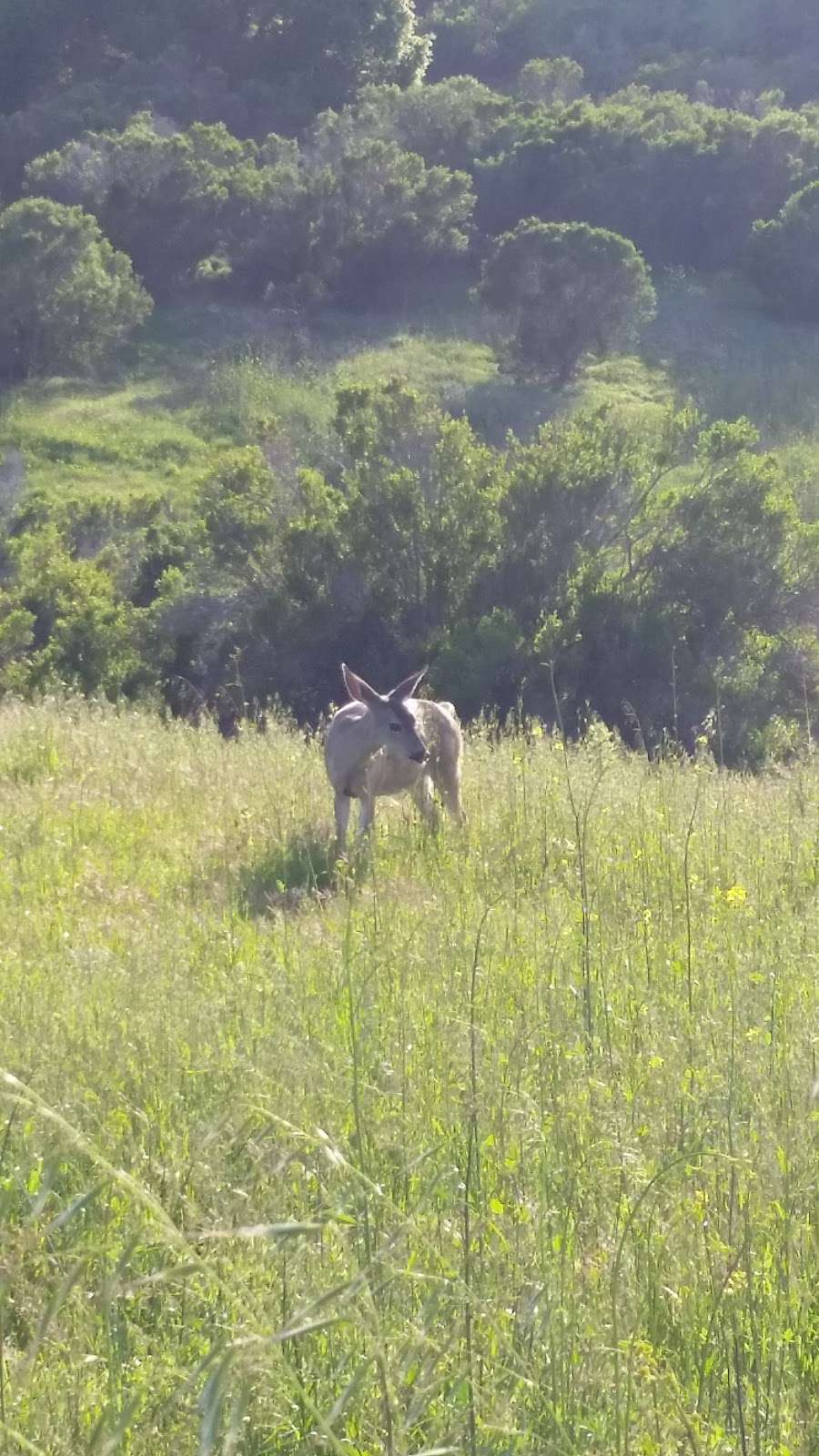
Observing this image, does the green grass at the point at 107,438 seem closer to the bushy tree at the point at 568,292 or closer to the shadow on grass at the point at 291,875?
the bushy tree at the point at 568,292

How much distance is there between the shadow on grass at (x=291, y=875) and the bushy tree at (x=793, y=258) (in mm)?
34480

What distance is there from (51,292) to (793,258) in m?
17.9

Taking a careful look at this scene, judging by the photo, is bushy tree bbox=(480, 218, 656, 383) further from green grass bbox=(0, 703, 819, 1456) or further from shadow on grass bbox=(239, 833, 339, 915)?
green grass bbox=(0, 703, 819, 1456)

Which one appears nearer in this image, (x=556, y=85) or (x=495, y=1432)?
(x=495, y=1432)

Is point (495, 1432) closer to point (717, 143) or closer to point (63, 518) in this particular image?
point (63, 518)

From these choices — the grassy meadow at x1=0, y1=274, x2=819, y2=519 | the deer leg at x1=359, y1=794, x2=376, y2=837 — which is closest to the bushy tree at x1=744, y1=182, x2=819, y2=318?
the grassy meadow at x1=0, y1=274, x2=819, y2=519

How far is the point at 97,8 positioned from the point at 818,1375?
181ft

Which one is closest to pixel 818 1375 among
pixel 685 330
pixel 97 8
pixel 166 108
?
pixel 685 330

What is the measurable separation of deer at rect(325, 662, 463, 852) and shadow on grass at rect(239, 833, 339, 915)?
18 centimetres

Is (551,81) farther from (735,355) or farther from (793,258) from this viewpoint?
(735,355)

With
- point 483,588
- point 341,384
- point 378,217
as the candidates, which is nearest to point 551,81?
point 378,217

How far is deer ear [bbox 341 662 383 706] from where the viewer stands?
9055 mm

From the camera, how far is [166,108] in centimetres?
4934

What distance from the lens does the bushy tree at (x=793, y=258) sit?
130 ft
